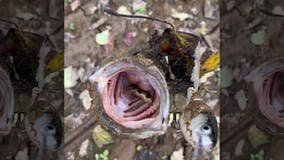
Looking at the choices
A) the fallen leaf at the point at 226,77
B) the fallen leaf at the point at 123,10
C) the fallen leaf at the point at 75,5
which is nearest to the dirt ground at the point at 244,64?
the fallen leaf at the point at 226,77

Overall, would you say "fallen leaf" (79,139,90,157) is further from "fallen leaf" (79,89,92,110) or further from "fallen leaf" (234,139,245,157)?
"fallen leaf" (234,139,245,157)

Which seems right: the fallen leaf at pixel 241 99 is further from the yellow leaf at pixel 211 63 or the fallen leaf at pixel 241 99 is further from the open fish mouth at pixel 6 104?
the open fish mouth at pixel 6 104

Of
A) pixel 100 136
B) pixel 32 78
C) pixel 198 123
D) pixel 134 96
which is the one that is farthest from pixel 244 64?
pixel 32 78

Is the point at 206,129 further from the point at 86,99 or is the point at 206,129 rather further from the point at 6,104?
the point at 6,104

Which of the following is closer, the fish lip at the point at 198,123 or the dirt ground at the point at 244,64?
the fish lip at the point at 198,123

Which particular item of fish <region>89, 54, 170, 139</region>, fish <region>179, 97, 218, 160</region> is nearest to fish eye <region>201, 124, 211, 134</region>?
fish <region>179, 97, 218, 160</region>

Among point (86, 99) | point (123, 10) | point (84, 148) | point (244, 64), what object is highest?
point (123, 10)
